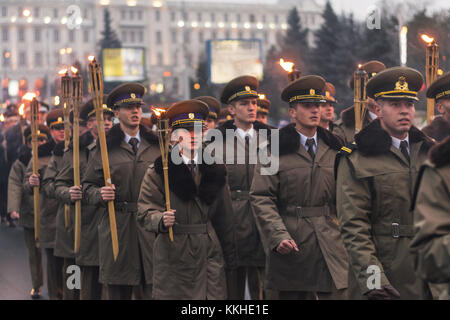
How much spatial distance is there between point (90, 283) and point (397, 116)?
160 inches

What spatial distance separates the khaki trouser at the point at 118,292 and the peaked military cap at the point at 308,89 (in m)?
2.31

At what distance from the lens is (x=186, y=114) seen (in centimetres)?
648

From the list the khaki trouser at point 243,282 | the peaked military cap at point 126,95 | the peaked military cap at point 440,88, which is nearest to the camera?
the peaked military cap at point 440,88

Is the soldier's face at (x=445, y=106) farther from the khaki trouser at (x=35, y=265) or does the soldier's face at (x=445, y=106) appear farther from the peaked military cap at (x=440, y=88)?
the khaki trouser at (x=35, y=265)

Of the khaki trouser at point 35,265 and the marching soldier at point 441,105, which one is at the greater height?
the marching soldier at point 441,105

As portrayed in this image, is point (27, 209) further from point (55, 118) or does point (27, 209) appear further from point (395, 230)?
point (395, 230)

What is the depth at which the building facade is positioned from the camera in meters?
138

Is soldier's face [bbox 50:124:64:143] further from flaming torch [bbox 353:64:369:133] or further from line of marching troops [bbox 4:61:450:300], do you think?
flaming torch [bbox 353:64:369:133]

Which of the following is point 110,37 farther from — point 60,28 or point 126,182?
point 126,182

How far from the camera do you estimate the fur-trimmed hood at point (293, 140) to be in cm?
686

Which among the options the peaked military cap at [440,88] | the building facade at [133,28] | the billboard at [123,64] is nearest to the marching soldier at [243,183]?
the peaked military cap at [440,88]

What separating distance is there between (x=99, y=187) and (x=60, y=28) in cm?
13784

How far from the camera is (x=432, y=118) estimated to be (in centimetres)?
712
